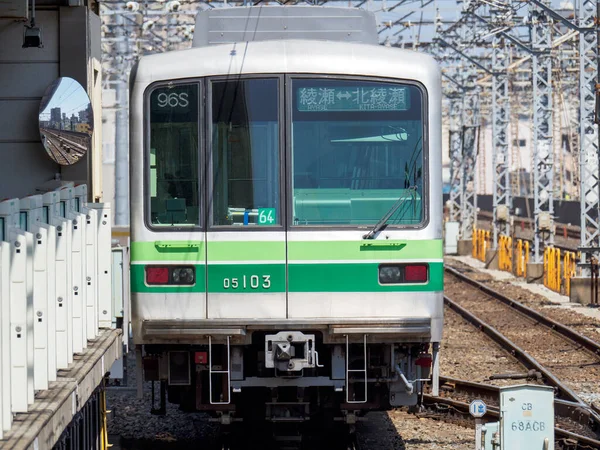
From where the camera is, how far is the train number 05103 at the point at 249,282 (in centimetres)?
782

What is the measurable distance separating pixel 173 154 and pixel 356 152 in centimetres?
121

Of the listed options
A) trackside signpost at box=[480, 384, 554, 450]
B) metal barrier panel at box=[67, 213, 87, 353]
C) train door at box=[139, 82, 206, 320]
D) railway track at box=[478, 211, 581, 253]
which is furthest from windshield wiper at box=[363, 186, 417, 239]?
railway track at box=[478, 211, 581, 253]

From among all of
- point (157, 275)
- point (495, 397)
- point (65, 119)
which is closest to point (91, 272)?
point (157, 275)

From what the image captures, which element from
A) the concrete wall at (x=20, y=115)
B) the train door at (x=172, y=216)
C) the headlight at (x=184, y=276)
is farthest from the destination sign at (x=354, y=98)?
the concrete wall at (x=20, y=115)

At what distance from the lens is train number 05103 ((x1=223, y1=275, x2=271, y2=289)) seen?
25.7 feet

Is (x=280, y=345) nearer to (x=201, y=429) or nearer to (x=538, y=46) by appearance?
(x=201, y=429)

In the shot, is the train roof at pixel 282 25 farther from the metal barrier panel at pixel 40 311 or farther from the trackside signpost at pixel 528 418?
the metal barrier panel at pixel 40 311

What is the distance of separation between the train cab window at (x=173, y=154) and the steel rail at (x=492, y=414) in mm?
3432

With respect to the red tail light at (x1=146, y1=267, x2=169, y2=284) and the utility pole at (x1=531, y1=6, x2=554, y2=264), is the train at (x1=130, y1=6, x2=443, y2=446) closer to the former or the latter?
the red tail light at (x1=146, y1=267, x2=169, y2=284)

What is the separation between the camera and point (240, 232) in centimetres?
782

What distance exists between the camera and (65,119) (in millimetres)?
8297

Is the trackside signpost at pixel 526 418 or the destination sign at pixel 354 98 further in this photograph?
the destination sign at pixel 354 98

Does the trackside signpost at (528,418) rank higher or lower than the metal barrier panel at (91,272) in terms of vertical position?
lower

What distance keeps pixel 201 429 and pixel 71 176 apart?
2657 millimetres
